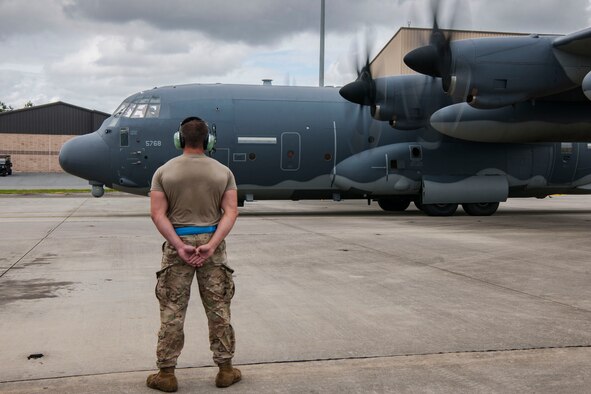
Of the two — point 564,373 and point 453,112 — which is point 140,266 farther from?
point 453,112

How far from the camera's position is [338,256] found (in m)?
10.6

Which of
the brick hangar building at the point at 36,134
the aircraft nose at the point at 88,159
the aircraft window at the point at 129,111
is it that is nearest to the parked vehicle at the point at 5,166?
the brick hangar building at the point at 36,134

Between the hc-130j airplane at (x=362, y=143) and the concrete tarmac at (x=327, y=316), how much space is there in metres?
4.96

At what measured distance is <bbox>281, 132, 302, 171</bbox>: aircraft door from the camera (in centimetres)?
1864

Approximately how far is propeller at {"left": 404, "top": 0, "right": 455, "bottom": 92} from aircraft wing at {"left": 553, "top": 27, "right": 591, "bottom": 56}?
2.37 metres

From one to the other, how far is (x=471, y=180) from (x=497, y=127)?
115 inches

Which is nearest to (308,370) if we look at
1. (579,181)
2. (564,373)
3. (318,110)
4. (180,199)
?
(180,199)

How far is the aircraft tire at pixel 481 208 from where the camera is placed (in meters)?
19.7

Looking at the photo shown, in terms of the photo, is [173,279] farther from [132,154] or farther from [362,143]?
[362,143]

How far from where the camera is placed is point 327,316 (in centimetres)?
637

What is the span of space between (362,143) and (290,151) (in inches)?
90.8

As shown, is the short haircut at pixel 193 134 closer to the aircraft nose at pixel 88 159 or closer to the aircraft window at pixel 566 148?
the aircraft nose at pixel 88 159

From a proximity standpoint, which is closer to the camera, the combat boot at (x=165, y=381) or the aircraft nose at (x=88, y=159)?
the combat boot at (x=165, y=381)

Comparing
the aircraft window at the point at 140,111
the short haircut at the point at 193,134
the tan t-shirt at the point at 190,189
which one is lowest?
the tan t-shirt at the point at 190,189
